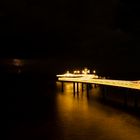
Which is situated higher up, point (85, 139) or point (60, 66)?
point (60, 66)

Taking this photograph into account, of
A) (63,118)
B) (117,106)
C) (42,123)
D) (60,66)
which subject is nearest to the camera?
(42,123)

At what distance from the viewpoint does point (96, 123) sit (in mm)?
32531

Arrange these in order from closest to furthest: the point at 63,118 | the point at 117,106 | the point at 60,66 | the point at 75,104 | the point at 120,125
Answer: the point at 120,125
the point at 63,118
the point at 117,106
the point at 75,104
the point at 60,66

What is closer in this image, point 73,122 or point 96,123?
point 96,123

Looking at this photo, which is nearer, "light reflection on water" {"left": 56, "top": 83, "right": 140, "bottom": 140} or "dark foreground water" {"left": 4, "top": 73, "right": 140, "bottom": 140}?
"light reflection on water" {"left": 56, "top": 83, "right": 140, "bottom": 140}

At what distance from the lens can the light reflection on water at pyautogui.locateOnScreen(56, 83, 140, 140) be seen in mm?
27484

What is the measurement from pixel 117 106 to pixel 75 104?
7259 mm

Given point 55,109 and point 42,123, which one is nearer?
point 42,123

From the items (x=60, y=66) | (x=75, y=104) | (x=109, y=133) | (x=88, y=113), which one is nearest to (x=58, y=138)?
(x=109, y=133)

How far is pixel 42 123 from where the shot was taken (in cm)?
3347

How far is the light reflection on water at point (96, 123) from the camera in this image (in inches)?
1082

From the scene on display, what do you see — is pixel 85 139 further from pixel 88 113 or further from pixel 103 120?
pixel 88 113

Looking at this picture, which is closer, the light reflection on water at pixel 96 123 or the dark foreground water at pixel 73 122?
the light reflection on water at pixel 96 123

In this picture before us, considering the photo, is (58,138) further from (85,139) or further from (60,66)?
(60,66)
